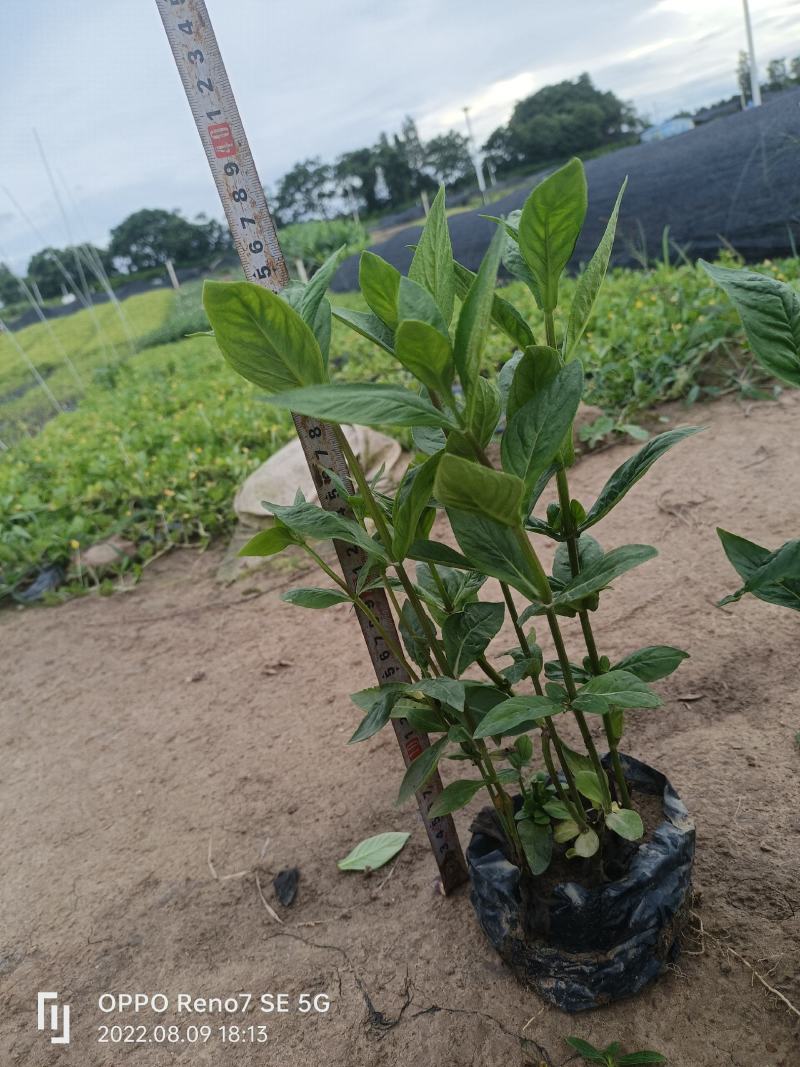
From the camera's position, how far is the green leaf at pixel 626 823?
1102 mm

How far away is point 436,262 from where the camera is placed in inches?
36.3

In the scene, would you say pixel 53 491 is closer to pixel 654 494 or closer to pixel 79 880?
pixel 79 880

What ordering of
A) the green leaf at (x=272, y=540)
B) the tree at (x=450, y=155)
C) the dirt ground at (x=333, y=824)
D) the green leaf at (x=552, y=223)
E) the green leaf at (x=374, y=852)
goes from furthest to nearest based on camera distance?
the tree at (x=450, y=155) < the green leaf at (x=374, y=852) < the dirt ground at (x=333, y=824) < the green leaf at (x=272, y=540) < the green leaf at (x=552, y=223)

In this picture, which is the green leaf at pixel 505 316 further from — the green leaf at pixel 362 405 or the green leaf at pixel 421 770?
the green leaf at pixel 421 770

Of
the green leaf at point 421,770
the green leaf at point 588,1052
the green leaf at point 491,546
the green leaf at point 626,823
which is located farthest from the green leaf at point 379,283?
the green leaf at point 588,1052

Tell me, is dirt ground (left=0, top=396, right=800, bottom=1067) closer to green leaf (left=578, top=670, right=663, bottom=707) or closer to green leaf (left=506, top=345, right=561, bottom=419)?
green leaf (left=578, top=670, right=663, bottom=707)

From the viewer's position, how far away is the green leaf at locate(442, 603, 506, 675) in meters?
1.12

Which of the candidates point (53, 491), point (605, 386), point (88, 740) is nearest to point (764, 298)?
point (88, 740)

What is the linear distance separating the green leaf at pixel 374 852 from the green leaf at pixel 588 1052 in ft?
1.99

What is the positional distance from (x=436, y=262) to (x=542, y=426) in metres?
0.23

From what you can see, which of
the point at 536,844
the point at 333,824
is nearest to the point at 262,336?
the point at 536,844

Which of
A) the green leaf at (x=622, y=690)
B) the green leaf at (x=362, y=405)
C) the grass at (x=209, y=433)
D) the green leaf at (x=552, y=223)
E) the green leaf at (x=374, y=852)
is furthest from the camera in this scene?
the grass at (x=209, y=433)

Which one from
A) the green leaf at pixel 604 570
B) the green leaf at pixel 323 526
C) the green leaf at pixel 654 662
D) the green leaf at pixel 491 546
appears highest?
the green leaf at pixel 323 526

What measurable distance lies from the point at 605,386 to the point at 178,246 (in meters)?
13.6
